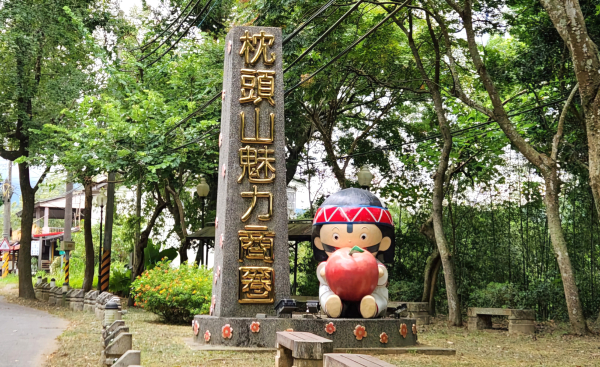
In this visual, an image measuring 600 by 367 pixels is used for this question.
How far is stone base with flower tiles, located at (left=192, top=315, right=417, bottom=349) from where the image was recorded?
10461 mm

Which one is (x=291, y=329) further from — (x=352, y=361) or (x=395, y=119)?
(x=395, y=119)

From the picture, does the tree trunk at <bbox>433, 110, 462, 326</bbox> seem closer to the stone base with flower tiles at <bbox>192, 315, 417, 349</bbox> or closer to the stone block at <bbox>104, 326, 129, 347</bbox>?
the stone base with flower tiles at <bbox>192, 315, 417, 349</bbox>

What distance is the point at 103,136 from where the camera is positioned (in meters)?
19.7

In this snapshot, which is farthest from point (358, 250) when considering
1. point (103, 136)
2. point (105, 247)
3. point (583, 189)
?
point (105, 247)

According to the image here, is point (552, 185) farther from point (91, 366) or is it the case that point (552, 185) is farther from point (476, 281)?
point (91, 366)

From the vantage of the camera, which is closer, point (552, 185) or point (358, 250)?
point (358, 250)

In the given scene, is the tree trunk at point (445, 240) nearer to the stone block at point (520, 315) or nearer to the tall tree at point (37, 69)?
the stone block at point (520, 315)

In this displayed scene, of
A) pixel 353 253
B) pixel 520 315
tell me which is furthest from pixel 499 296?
pixel 353 253

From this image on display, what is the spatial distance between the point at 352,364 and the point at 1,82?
67.8 feet

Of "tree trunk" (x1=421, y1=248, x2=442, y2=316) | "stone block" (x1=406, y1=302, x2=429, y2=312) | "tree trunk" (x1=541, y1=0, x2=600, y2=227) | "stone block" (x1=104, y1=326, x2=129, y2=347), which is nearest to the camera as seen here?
"stone block" (x1=104, y1=326, x2=129, y2=347)

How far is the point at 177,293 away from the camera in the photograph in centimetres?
1491

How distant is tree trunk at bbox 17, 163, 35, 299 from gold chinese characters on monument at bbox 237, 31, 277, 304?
15942 mm

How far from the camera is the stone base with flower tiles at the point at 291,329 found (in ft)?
34.3

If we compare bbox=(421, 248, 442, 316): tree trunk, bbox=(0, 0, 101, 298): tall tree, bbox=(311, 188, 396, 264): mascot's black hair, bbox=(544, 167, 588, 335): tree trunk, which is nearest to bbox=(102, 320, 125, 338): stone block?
bbox=(311, 188, 396, 264): mascot's black hair
